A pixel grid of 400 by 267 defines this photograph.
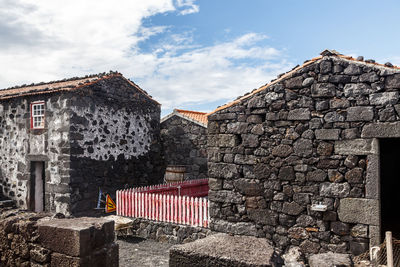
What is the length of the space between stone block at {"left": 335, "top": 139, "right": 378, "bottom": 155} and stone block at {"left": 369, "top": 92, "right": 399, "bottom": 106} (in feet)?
2.28

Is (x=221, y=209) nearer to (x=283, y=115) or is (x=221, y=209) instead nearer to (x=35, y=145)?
(x=283, y=115)

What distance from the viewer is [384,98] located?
6.08m

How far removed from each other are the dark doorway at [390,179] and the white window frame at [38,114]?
37.4 feet

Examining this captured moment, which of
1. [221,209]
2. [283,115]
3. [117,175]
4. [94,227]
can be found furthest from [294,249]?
[117,175]

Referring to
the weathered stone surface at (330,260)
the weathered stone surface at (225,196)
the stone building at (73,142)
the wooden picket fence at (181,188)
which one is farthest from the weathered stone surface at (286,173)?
the stone building at (73,142)

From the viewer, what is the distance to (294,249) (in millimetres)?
6863

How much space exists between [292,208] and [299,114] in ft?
6.30

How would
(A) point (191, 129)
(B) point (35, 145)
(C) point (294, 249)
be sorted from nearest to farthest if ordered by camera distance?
(C) point (294, 249)
(B) point (35, 145)
(A) point (191, 129)

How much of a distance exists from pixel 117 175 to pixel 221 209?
6735mm

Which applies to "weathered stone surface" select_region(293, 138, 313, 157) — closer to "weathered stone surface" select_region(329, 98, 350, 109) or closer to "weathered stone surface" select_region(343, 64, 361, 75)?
"weathered stone surface" select_region(329, 98, 350, 109)

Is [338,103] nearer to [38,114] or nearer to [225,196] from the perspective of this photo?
[225,196]

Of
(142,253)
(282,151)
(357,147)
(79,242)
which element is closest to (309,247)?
(282,151)

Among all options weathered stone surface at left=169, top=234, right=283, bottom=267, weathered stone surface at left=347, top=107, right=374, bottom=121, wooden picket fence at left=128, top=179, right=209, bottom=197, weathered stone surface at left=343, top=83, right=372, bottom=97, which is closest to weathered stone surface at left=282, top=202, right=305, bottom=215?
weathered stone surface at left=347, top=107, right=374, bottom=121

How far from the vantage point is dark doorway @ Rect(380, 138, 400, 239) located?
1036 centimetres
